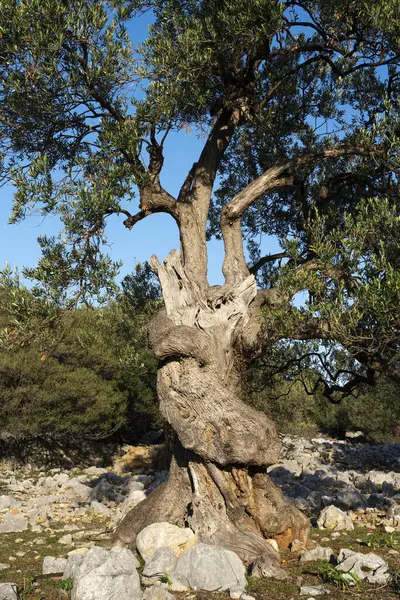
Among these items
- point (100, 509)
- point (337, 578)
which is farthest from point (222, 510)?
point (100, 509)

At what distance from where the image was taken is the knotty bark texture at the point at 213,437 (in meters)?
9.51

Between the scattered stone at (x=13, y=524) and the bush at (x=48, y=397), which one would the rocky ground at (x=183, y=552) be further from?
the bush at (x=48, y=397)

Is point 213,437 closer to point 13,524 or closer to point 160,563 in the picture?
point 160,563

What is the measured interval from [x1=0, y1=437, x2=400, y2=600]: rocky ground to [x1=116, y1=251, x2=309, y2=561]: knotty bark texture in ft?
1.74

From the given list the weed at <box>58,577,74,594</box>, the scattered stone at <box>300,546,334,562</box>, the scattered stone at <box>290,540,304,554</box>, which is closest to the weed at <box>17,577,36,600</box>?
the weed at <box>58,577,74,594</box>

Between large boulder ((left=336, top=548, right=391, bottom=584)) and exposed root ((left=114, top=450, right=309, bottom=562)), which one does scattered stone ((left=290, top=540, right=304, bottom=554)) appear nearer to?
exposed root ((left=114, top=450, right=309, bottom=562))

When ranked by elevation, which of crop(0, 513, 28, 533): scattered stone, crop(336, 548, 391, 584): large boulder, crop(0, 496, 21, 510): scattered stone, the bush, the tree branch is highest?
the tree branch

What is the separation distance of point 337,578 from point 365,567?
23.4 inches

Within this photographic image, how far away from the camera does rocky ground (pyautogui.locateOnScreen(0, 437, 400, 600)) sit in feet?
24.2

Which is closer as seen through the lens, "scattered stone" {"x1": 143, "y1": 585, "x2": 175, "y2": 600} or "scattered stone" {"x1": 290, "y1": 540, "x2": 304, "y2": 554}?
"scattered stone" {"x1": 143, "y1": 585, "x2": 175, "y2": 600}

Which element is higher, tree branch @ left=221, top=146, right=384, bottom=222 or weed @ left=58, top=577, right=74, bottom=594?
tree branch @ left=221, top=146, right=384, bottom=222

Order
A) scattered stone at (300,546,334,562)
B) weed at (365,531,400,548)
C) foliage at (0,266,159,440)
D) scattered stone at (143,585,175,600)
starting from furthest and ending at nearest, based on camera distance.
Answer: foliage at (0,266,159,440) → weed at (365,531,400,548) → scattered stone at (300,546,334,562) → scattered stone at (143,585,175,600)

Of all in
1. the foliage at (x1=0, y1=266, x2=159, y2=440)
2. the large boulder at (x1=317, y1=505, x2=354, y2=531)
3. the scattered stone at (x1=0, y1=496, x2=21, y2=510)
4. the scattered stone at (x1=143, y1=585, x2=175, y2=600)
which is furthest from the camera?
the foliage at (x1=0, y1=266, x2=159, y2=440)

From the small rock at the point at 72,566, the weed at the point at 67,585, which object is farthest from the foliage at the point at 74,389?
the weed at the point at 67,585
